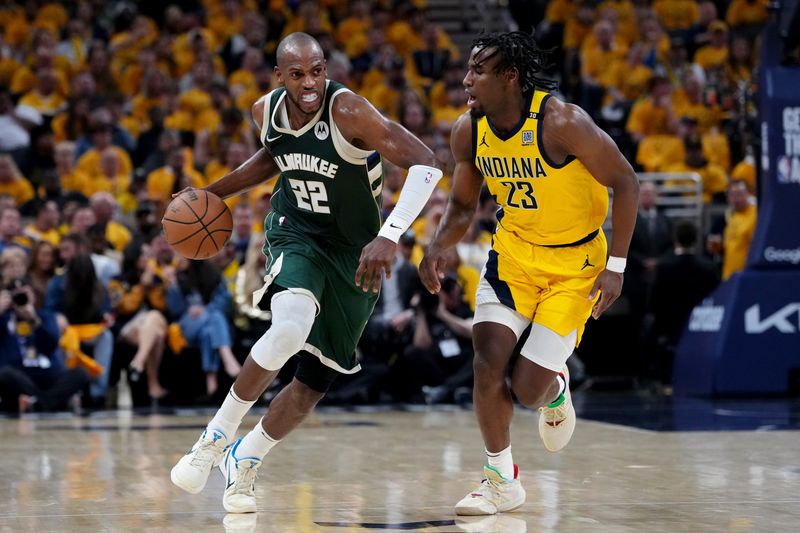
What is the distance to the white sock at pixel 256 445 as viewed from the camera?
16.8 ft

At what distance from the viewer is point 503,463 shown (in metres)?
5.07

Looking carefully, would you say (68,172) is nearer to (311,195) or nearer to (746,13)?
(311,195)

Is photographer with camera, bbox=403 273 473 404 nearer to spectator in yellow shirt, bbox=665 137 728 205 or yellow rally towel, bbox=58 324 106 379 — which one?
yellow rally towel, bbox=58 324 106 379

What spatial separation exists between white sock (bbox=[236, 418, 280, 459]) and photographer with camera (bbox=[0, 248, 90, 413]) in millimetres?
5731

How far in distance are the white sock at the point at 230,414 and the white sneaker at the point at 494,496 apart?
0.95 meters

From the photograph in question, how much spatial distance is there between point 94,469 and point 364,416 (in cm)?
379

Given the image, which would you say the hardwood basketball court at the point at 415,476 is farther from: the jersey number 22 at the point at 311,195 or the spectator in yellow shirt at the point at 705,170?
the spectator in yellow shirt at the point at 705,170

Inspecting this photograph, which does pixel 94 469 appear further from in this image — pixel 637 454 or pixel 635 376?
pixel 635 376

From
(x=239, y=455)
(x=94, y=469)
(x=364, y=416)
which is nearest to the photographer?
(x=239, y=455)

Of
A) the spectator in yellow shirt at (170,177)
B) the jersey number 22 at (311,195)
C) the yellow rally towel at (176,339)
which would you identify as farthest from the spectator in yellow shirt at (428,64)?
the jersey number 22 at (311,195)

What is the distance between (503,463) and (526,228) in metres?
1.00

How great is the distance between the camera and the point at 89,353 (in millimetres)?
11211

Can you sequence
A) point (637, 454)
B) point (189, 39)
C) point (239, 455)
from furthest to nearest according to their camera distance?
1. point (189, 39)
2. point (637, 454)
3. point (239, 455)

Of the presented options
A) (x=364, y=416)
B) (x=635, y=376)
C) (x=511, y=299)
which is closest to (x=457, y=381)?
(x=364, y=416)
